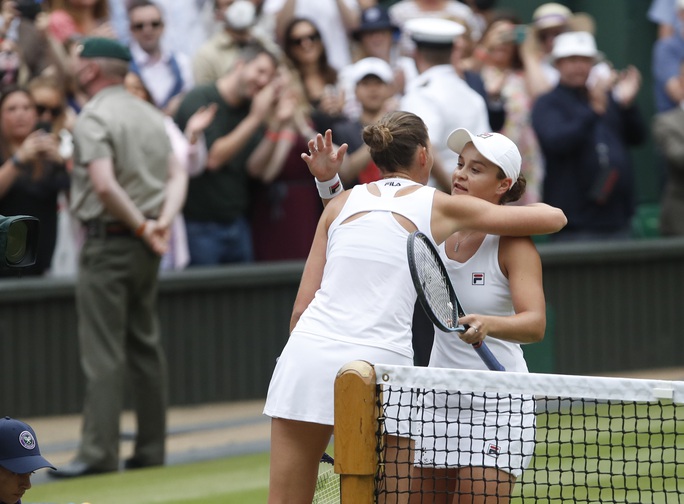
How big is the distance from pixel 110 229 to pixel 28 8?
110 inches

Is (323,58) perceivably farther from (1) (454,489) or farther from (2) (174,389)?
(1) (454,489)

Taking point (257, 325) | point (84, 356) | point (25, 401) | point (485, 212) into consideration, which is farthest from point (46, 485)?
point (485, 212)

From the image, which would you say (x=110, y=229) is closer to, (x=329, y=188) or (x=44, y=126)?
(x=44, y=126)

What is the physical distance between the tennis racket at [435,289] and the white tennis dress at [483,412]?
0.35 ft

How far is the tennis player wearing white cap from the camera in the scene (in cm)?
495

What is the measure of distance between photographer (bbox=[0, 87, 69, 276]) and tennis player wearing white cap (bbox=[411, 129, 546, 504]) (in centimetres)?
518

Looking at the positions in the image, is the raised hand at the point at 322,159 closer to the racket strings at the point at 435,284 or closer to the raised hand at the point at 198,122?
the racket strings at the point at 435,284

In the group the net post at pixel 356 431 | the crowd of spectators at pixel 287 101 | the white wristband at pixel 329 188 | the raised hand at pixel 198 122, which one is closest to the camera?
the net post at pixel 356 431

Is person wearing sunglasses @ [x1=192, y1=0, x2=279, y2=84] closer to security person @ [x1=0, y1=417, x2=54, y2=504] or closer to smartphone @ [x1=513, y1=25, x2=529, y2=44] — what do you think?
smartphone @ [x1=513, y1=25, x2=529, y2=44]

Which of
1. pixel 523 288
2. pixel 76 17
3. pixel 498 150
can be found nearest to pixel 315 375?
pixel 523 288

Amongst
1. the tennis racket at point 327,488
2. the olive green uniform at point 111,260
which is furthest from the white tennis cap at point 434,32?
the tennis racket at point 327,488

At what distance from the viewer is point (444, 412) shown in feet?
17.6

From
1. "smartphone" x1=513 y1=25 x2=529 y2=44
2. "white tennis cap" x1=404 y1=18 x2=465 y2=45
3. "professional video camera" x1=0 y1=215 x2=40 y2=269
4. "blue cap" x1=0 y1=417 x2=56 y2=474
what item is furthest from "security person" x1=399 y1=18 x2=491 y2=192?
"professional video camera" x1=0 y1=215 x2=40 y2=269

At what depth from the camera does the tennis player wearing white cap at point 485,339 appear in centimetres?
495
